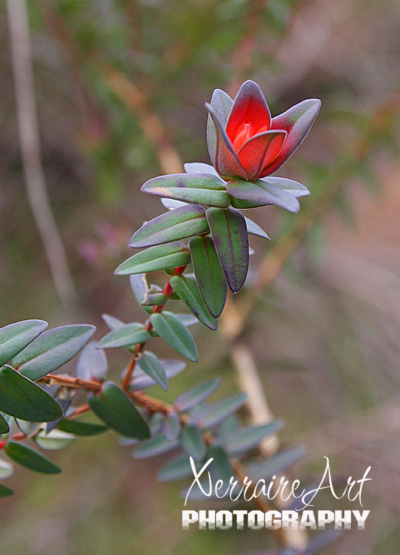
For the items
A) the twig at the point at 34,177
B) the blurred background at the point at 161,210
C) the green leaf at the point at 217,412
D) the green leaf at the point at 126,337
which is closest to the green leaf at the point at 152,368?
the green leaf at the point at 126,337

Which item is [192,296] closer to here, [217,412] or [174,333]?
[174,333]

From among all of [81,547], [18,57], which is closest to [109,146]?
[18,57]

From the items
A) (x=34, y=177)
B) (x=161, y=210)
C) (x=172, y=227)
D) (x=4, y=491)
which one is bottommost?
(x=4, y=491)

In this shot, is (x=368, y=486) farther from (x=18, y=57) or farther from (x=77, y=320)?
(x=18, y=57)

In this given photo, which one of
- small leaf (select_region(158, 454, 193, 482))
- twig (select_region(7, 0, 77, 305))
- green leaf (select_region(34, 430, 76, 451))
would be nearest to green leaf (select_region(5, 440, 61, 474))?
green leaf (select_region(34, 430, 76, 451))

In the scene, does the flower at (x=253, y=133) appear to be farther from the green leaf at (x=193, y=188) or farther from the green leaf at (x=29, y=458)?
the green leaf at (x=29, y=458)

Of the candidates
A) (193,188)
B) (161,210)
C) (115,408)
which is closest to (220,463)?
(115,408)
